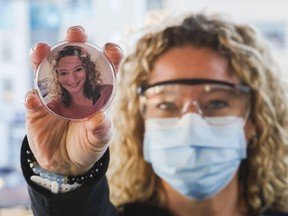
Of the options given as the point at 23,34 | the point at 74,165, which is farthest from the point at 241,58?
the point at 23,34

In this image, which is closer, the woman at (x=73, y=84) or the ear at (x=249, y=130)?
the woman at (x=73, y=84)

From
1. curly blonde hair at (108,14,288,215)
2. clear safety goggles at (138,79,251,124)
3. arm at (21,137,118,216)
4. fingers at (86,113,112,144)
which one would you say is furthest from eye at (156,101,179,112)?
fingers at (86,113,112,144)

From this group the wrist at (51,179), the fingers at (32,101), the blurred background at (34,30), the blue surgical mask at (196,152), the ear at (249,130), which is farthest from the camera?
the blurred background at (34,30)

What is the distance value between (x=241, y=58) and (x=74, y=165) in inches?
28.2

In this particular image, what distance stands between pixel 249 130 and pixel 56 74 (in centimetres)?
83

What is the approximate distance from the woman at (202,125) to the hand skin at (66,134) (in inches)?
19.5

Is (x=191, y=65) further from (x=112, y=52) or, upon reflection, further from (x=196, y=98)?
(x=112, y=52)

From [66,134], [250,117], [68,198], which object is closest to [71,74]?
[66,134]

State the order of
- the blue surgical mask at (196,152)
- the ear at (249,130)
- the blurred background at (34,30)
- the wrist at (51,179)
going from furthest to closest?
the blurred background at (34,30) < the ear at (249,130) < the blue surgical mask at (196,152) < the wrist at (51,179)

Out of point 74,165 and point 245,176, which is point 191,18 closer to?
point 245,176

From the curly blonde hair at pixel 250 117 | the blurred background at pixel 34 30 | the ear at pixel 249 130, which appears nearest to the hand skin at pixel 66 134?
the curly blonde hair at pixel 250 117

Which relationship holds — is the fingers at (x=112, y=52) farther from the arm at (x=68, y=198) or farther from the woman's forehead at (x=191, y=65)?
the woman's forehead at (x=191, y=65)

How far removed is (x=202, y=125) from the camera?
1.53 metres

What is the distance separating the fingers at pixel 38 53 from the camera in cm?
96
